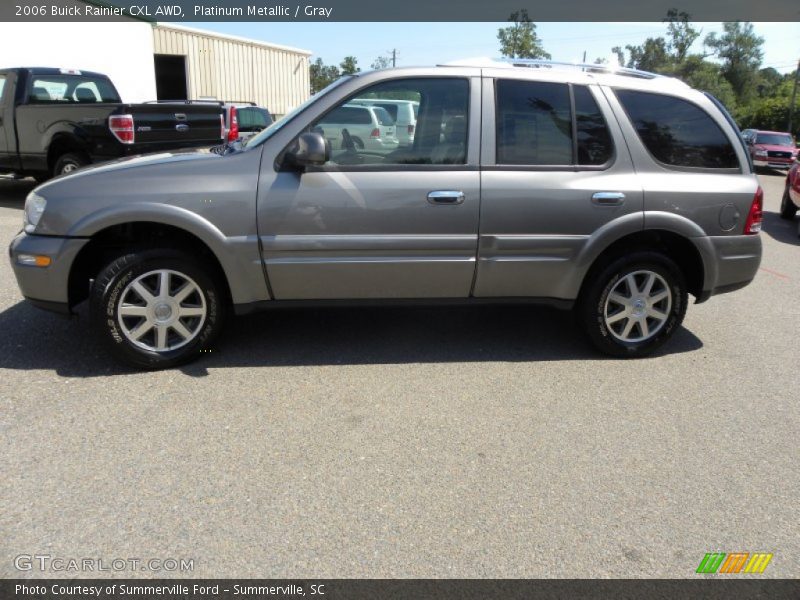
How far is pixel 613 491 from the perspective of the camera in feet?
9.98

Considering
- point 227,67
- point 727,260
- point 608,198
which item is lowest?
point 727,260

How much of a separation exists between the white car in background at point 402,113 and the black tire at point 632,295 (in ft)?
5.19

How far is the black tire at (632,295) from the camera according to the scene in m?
4.51

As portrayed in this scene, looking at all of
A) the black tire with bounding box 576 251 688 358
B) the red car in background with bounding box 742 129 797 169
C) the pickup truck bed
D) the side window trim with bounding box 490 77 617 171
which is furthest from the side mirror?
the red car in background with bounding box 742 129 797 169

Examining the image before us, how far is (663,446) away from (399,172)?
2.19m

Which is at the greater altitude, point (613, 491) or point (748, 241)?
point (748, 241)

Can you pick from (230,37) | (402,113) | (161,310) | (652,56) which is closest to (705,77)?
(652,56)

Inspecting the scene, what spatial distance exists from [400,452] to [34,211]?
271 cm

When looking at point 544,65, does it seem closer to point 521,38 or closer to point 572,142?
point 572,142

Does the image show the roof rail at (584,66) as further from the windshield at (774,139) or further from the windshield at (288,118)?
the windshield at (774,139)

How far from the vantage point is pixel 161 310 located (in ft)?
13.6

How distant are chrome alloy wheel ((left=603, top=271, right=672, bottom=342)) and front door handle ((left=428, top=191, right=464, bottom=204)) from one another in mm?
1287

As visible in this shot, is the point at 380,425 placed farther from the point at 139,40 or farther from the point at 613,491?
the point at 139,40

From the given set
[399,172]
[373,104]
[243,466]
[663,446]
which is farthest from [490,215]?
[243,466]
